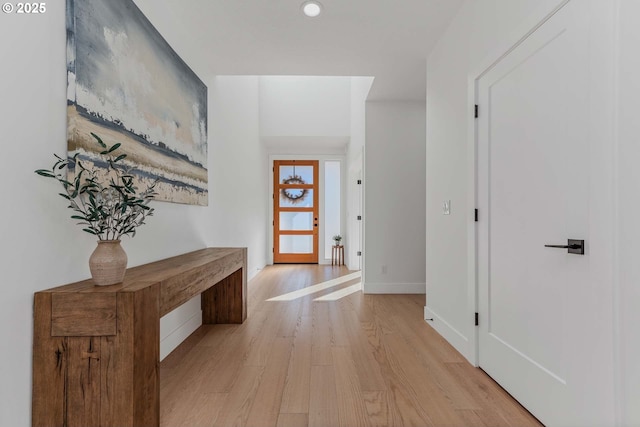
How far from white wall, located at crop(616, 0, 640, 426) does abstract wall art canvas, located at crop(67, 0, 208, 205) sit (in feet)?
7.16

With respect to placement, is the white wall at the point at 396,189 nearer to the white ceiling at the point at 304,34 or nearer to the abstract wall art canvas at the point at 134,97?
the white ceiling at the point at 304,34

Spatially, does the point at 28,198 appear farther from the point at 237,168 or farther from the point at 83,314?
the point at 237,168

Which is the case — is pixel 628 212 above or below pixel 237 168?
below

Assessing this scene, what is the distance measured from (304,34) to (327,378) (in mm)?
2636

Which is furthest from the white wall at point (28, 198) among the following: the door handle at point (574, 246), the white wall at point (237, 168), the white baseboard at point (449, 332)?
the white baseboard at point (449, 332)

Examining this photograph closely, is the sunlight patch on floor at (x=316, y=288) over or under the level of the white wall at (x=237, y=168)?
under

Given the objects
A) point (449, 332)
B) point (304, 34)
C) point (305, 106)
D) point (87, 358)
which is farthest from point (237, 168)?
point (87, 358)

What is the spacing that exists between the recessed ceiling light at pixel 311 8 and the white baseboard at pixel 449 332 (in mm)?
2629

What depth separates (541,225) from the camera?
5.11 ft

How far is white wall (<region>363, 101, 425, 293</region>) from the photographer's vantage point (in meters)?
4.25

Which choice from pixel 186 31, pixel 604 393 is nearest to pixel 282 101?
pixel 186 31

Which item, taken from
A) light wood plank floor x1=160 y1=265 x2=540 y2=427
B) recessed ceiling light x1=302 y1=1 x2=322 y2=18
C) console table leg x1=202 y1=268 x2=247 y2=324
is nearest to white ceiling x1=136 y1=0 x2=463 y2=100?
recessed ceiling light x1=302 y1=1 x2=322 y2=18

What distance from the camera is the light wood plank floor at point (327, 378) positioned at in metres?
1.57

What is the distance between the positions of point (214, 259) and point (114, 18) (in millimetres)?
1554
